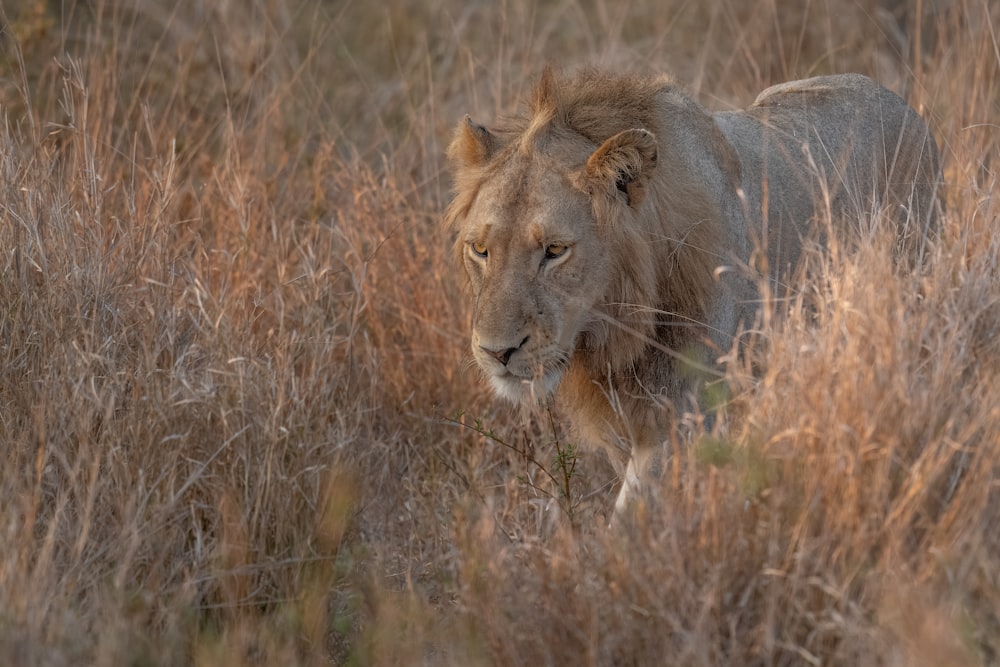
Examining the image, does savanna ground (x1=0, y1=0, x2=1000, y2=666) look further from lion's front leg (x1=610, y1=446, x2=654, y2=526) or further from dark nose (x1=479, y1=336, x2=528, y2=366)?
dark nose (x1=479, y1=336, x2=528, y2=366)

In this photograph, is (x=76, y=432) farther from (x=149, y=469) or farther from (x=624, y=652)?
(x=624, y=652)

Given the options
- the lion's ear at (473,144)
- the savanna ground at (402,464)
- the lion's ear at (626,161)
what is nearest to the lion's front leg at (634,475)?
the savanna ground at (402,464)

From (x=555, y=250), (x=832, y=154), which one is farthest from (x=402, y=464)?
(x=832, y=154)

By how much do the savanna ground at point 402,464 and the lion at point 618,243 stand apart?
0.25 metres

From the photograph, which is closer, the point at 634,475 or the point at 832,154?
the point at 634,475

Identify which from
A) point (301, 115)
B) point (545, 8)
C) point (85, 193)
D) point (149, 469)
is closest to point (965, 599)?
point (149, 469)

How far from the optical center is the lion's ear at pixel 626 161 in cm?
391

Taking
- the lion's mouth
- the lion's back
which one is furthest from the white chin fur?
the lion's back

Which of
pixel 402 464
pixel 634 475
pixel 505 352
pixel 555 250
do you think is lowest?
pixel 402 464

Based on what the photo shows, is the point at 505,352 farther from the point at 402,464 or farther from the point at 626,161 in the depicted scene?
the point at 402,464

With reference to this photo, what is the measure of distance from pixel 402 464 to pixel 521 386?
1.46 meters

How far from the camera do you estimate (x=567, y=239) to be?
12.9ft

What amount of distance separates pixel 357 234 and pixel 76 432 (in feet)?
7.11

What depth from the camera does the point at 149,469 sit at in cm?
388
